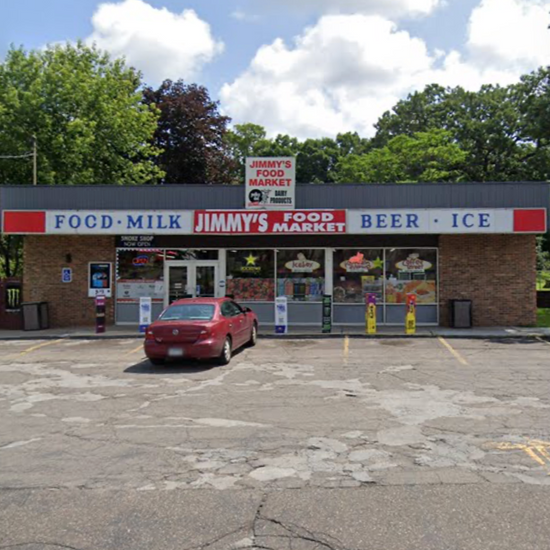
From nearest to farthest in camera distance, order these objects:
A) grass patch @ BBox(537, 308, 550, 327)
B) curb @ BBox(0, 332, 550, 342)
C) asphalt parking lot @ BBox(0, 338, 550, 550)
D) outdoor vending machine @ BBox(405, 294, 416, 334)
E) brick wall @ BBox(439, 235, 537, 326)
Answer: asphalt parking lot @ BBox(0, 338, 550, 550), curb @ BBox(0, 332, 550, 342), outdoor vending machine @ BBox(405, 294, 416, 334), brick wall @ BBox(439, 235, 537, 326), grass patch @ BBox(537, 308, 550, 327)

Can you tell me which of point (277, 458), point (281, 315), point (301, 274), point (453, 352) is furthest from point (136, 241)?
point (277, 458)

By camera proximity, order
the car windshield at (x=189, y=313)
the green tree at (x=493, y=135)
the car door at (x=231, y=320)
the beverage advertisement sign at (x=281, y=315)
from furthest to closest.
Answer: the green tree at (x=493, y=135) < the beverage advertisement sign at (x=281, y=315) < the car door at (x=231, y=320) < the car windshield at (x=189, y=313)

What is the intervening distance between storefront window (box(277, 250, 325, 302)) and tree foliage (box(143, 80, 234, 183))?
753 inches

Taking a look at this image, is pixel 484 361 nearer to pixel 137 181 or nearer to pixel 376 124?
pixel 137 181

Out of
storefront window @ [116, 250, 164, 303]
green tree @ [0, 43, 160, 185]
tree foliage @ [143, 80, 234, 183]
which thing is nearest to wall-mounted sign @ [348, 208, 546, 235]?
storefront window @ [116, 250, 164, 303]

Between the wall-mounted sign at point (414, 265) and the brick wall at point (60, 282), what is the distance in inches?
395

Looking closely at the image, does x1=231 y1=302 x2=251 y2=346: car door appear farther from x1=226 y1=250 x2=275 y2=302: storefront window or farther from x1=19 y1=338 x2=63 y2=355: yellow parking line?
x1=19 y1=338 x2=63 y2=355: yellow parking line

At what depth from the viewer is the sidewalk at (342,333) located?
57.2ft

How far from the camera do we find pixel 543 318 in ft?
74.7

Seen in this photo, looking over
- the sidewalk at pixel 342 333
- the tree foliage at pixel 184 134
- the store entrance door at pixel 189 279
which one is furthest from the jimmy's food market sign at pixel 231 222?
the tree foliage at pixel 184 134

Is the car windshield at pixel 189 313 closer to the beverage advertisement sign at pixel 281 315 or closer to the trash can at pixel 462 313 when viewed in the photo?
the beverage advertisement sign at pixel 281 315

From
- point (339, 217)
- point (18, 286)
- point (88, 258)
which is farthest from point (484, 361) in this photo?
point (18, 286)

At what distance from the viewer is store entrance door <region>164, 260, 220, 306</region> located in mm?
20656

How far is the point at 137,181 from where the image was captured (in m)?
33.1
